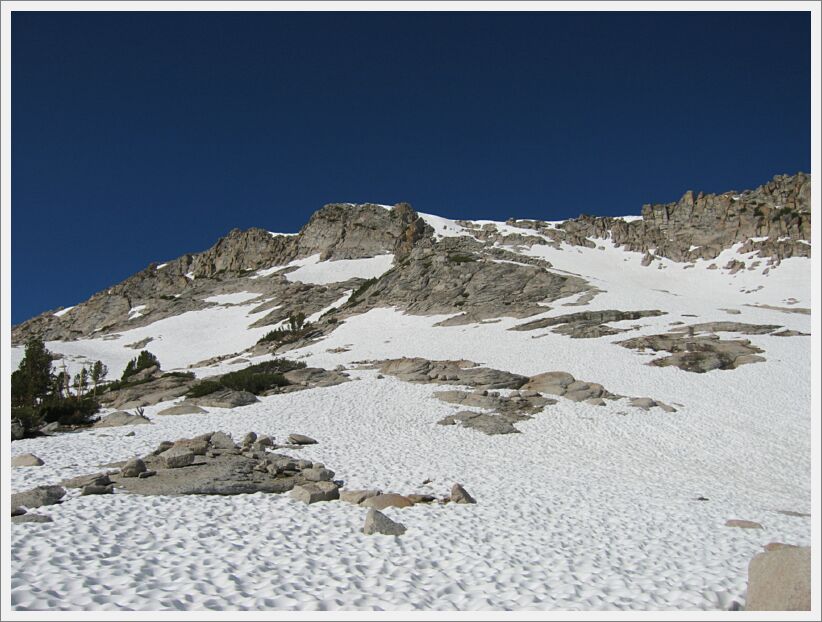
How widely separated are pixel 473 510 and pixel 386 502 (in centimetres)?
201

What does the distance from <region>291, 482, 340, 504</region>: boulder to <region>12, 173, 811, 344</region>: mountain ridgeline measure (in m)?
41.3

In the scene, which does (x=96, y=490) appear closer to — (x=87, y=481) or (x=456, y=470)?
(x=87, y=481)

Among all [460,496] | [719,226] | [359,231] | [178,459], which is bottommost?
[460,496]

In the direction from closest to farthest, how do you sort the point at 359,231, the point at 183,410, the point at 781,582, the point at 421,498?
1. the point at 781,582
2. the point at 421,498
3. the point at 183,410
4. the point at 359,231

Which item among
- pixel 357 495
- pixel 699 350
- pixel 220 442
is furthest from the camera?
pixel 699 350

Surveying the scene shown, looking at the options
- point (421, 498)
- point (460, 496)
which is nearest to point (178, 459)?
point (421, 498)

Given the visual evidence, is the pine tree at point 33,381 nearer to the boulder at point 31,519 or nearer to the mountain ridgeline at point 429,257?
the boulder at point 31,519

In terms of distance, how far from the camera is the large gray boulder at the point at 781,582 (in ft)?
18.3

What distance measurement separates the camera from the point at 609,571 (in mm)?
7844

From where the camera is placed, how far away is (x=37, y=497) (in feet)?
30.5

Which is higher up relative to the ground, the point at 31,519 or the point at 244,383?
the point at 31,519

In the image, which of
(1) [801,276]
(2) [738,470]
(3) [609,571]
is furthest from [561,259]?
(3) [609,571]

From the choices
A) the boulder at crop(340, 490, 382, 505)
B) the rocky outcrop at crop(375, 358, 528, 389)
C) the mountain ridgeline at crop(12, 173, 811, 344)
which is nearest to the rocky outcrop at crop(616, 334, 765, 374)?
the rocky outcrop at crop(375, 358, 528, 389)

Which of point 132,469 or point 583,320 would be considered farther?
point 583,320
